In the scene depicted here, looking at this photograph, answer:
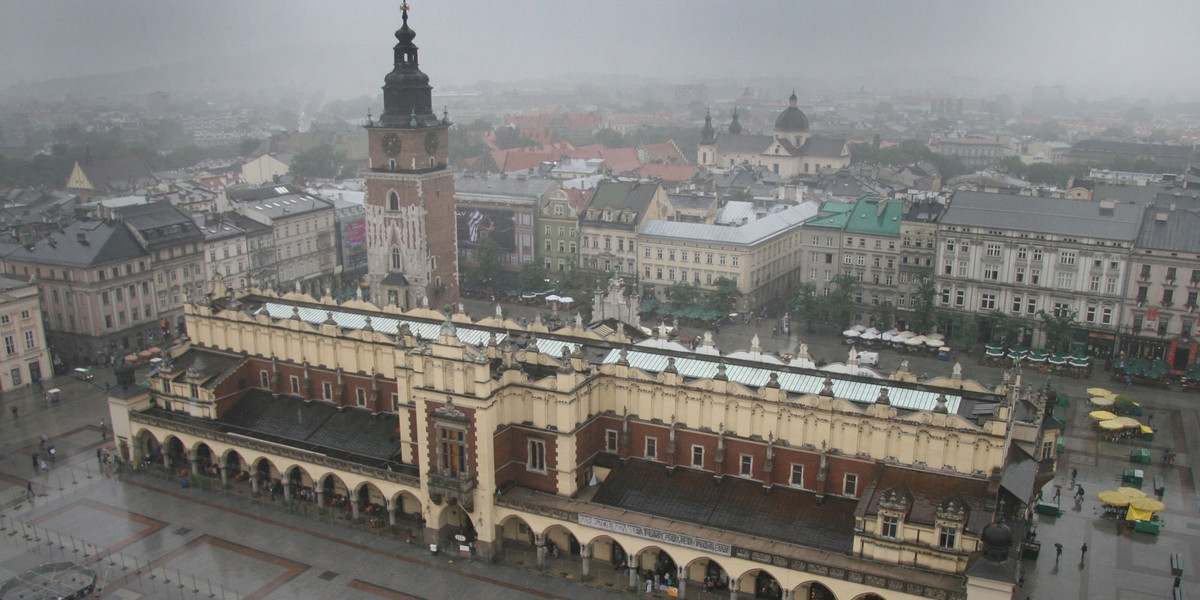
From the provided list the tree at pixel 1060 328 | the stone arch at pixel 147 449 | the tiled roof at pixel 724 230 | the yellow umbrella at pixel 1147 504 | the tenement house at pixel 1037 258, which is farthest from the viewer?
the tiled roof at pixel 724 230

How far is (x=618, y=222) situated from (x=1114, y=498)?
7175 centimetres

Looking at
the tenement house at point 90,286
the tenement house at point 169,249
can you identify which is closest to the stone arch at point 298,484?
the tenement house at point 90,286

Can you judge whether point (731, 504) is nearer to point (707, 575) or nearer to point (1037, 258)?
point (707, 575)

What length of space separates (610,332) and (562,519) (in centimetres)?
1597

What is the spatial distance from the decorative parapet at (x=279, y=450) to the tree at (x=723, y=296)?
188 ft

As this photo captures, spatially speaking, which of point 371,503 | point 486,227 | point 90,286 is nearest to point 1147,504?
point 371,503

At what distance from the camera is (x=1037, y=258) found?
324 feet

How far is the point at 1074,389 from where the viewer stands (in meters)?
89.4

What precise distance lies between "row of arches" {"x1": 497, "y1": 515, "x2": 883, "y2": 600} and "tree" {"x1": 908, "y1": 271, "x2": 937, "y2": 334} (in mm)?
56455

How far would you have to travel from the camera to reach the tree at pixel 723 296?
10975cm

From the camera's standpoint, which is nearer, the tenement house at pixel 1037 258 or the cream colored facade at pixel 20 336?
the cream colored facade at pixel 20 336

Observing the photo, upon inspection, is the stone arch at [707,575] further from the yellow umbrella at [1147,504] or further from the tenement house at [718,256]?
the tenement house at [718,256]

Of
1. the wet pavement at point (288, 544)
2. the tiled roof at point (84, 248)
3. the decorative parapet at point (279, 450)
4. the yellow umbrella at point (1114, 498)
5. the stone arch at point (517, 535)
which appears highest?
the tiled roof at point (84, 248)

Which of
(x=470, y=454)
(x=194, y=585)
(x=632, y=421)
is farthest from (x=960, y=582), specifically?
(x=194, y=585)
